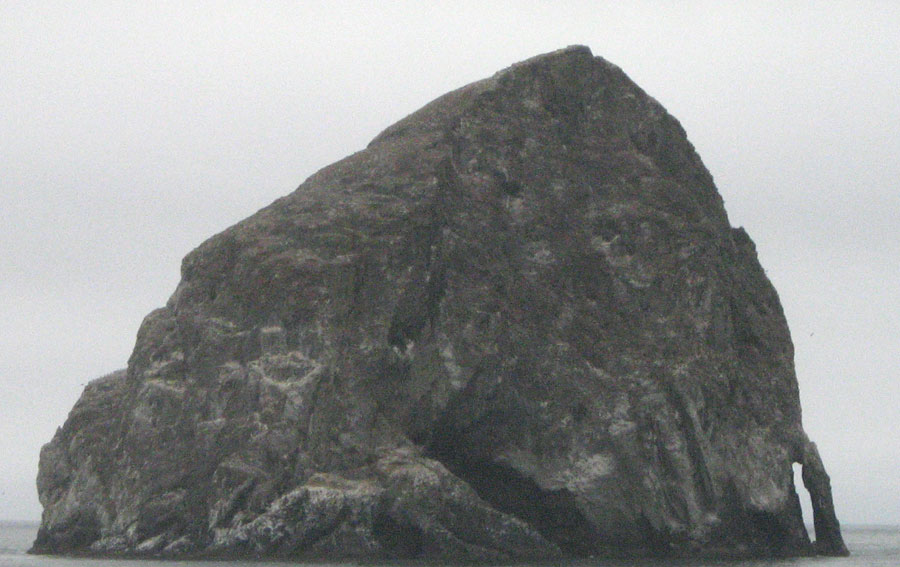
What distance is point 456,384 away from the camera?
71938 millimetres

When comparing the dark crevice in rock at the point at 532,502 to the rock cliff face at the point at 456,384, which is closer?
the rock cliff face at the point at 456,384

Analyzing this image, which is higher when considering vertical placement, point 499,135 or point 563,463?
Answer: point 499,135

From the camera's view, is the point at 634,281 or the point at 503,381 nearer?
the point at 503,381

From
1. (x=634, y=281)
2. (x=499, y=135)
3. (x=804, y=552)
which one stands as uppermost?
(x=499, y=135)

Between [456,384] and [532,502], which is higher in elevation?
[456,384]

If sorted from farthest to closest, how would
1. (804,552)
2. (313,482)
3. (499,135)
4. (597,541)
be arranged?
(499,135)
(804,552)
(597,541)
(313,482)

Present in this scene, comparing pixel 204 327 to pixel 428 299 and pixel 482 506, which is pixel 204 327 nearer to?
pixel 428 299

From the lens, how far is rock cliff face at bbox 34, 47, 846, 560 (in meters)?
68.3

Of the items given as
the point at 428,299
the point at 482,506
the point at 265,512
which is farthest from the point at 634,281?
the point at 265,512

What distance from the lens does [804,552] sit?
7638 cm

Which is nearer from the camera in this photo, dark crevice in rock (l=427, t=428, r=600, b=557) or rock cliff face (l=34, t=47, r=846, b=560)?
rock cliff face (l=34, t=47, r=846, b=560)

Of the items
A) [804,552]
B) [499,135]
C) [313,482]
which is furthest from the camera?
[499,135]

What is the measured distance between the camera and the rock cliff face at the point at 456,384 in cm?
6831

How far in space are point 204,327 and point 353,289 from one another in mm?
6950
